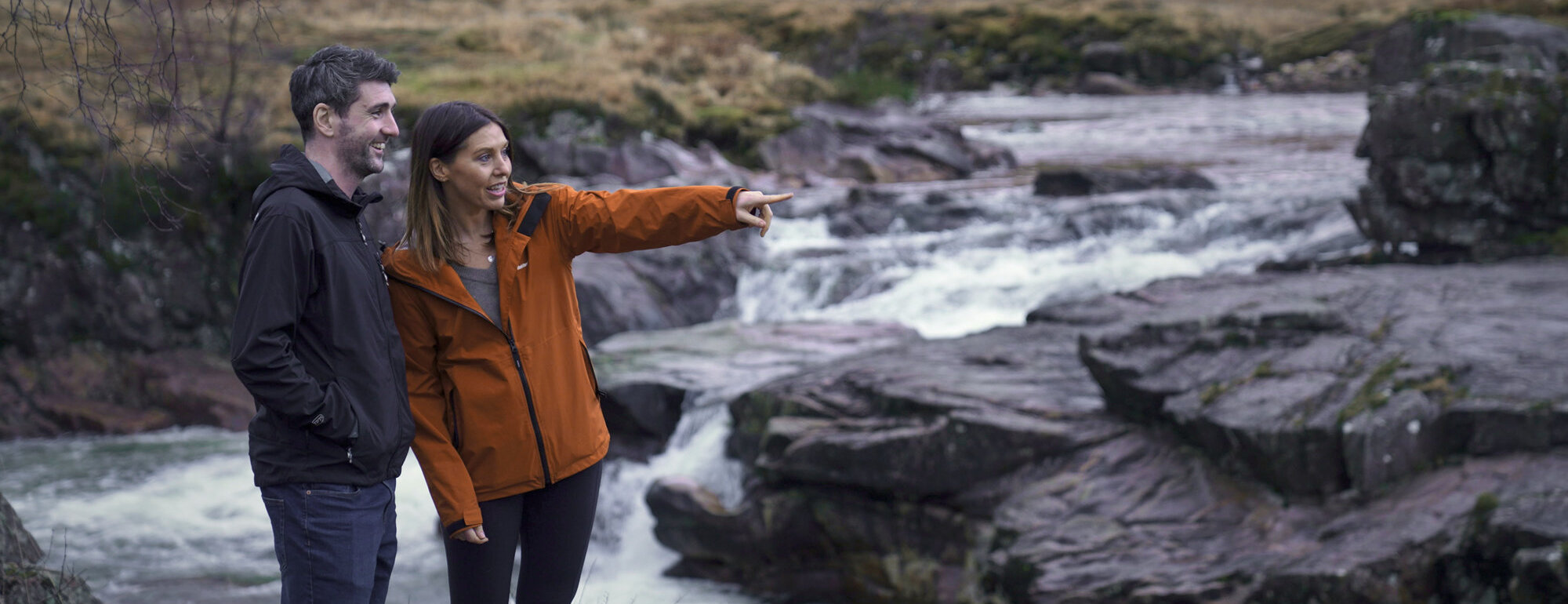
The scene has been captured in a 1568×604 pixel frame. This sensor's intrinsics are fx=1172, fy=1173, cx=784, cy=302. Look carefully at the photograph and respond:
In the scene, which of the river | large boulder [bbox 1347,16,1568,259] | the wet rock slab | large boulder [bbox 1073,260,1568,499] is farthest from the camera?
large boulder [bbox 1347,16,1568,259]

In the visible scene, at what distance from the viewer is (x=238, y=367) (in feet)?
8.36

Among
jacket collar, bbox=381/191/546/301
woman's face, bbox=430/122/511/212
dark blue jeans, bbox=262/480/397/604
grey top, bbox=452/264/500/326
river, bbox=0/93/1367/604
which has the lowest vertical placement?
river, bbox=0/93/1367/604

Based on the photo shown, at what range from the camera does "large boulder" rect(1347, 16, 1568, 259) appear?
30.0ft

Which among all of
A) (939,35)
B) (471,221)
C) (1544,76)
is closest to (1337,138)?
(1544,76)

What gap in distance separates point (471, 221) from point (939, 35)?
4343 cm

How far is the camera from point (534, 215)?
3.13 m

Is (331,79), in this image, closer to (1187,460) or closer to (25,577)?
(25,577)

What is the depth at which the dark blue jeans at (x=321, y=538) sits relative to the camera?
2.69 meters

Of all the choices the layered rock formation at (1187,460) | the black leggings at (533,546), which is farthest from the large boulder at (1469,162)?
the black leggings at (533,546)

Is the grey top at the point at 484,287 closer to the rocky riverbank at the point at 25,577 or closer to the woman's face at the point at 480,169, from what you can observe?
the woman's face at the point at 480,169

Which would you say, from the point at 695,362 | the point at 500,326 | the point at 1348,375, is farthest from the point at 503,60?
the point at 500,326

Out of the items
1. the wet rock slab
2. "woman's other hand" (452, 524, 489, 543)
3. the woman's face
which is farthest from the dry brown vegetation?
the wet rock slab

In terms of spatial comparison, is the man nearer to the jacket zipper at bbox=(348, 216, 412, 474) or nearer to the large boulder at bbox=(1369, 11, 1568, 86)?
the jacket zipper at bbox=(348, 216, 412, 474)

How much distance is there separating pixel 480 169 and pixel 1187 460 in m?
4.52
